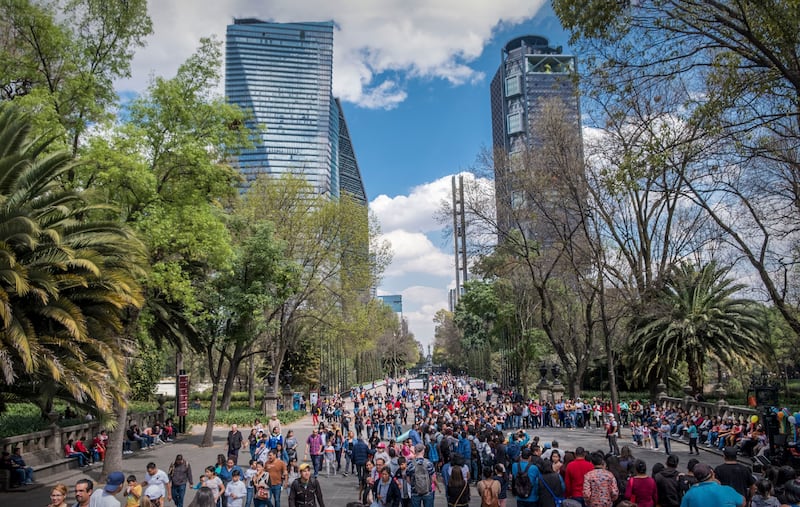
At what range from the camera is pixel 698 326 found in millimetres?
28938

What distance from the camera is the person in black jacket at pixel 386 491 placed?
8.82 metres

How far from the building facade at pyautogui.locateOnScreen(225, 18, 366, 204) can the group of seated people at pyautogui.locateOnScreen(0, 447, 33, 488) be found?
6461 inches

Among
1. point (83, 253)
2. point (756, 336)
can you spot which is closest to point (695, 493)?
point (83, 253)

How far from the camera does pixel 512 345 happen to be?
2068 inches

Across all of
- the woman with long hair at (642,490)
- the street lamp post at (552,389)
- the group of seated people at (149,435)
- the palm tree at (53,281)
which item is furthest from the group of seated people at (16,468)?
the street lamp post at (552,389)

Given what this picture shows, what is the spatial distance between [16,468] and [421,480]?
12.1 m

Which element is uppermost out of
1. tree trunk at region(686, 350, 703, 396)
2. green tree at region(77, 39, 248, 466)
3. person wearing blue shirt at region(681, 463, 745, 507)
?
green tree at region(77, 39, 248, 466)

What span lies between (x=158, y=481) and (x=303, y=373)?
132 ft

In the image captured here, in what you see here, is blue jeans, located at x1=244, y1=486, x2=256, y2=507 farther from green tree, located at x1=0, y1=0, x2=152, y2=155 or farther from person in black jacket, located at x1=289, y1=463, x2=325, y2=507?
green tree, located at x1=0, y1=0, x2=152, y2=155

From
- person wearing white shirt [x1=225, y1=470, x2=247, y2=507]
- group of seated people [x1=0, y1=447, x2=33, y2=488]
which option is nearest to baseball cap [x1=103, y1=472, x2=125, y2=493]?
person wearing white shirt [x1=225, y1=470, x2=247, y2=507]

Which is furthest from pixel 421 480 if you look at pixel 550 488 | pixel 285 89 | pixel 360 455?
pixel 285 89

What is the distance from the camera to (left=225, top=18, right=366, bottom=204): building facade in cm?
17850

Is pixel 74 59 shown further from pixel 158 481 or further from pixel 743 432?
pixel 743 432

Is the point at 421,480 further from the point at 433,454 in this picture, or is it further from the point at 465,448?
the point at 433,454
